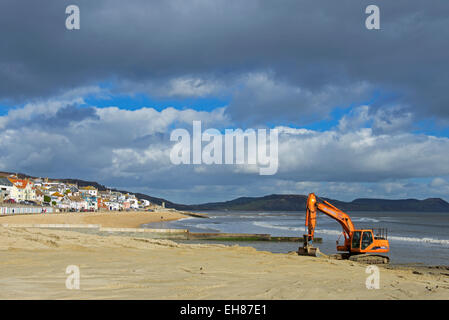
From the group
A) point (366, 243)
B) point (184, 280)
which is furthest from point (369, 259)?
point (184, 280)

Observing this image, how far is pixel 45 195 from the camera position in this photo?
14462 centimetres

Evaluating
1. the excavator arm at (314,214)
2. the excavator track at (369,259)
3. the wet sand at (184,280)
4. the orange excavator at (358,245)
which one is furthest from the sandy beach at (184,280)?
the excavator track at (369,259)

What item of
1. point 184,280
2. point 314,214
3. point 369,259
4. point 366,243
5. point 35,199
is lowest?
point 369,259

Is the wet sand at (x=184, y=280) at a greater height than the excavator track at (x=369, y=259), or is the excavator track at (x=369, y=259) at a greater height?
the wet sand at (x=184, y=280)

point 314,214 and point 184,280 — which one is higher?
point 314,214

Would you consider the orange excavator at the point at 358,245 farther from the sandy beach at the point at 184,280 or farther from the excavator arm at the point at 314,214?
the sandy beach at the point at 184,280

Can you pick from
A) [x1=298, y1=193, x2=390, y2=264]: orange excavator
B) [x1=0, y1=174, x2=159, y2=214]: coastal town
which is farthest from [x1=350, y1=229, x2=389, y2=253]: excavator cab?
[x1=0, y1=174, x2=159, y2=214]: coastal town

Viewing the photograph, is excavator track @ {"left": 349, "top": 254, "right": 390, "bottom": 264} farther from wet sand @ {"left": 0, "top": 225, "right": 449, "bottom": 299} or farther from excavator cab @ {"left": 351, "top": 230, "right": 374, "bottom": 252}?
wet sand @ {"left": 0, "top": 225, "right": 449, "bottom": 299}

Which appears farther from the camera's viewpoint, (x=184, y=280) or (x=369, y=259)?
(x=369, y=259)

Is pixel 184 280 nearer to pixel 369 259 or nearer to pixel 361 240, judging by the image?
pixel 361 240
